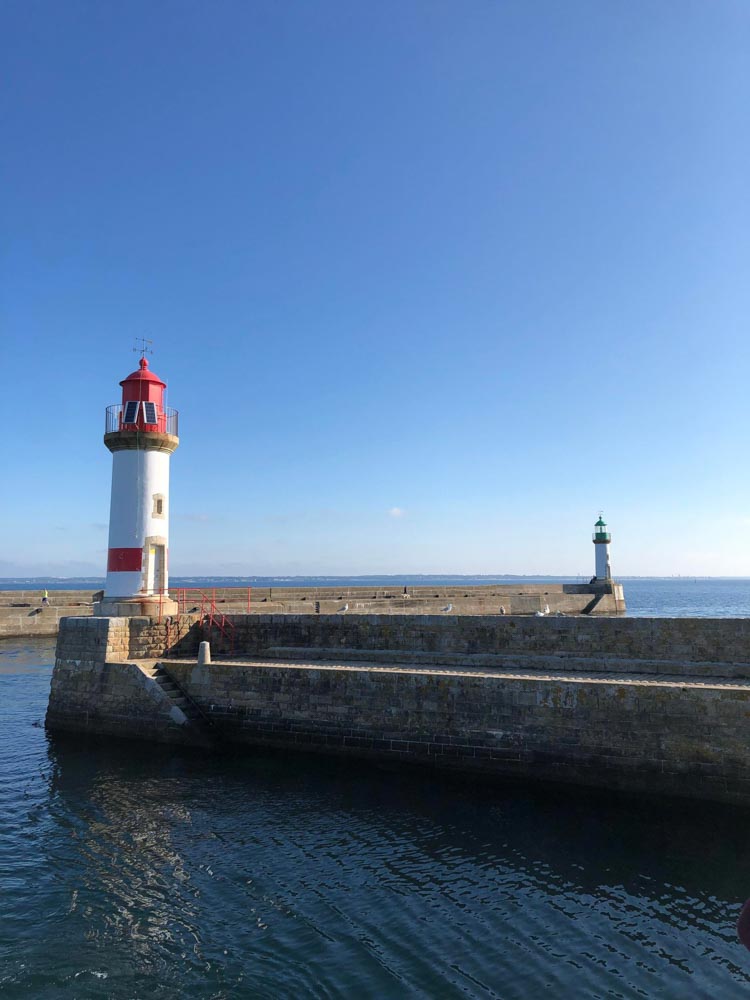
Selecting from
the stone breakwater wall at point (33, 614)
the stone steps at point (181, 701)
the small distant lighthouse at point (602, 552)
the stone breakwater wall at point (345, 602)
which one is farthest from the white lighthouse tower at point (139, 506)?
the small distant lighthouse at point (602, 552)

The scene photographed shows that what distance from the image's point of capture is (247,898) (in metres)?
8.26

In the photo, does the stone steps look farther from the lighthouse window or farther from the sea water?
the lighthouse window

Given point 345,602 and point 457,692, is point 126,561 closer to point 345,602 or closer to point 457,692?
point 457,692

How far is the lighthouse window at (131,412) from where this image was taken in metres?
18.7

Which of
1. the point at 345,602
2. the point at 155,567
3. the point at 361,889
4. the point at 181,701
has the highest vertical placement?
the point at 155,567

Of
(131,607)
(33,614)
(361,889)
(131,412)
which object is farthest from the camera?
(33,614)

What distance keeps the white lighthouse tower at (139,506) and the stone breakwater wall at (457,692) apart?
1185mm

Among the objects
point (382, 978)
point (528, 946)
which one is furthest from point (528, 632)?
point (382, 978)

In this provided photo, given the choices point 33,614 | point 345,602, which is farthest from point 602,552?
point 33,614

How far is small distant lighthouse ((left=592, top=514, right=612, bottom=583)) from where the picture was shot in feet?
164

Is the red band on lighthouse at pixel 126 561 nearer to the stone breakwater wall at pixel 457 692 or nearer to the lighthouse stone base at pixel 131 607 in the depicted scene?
the lighthouse stone base at pixel 131 607

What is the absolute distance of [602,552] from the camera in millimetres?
50438

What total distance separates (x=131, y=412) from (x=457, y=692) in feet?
40.0

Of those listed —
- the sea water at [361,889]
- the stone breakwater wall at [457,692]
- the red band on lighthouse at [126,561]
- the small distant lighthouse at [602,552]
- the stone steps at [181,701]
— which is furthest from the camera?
the small distant lighthouse at [602,552]
